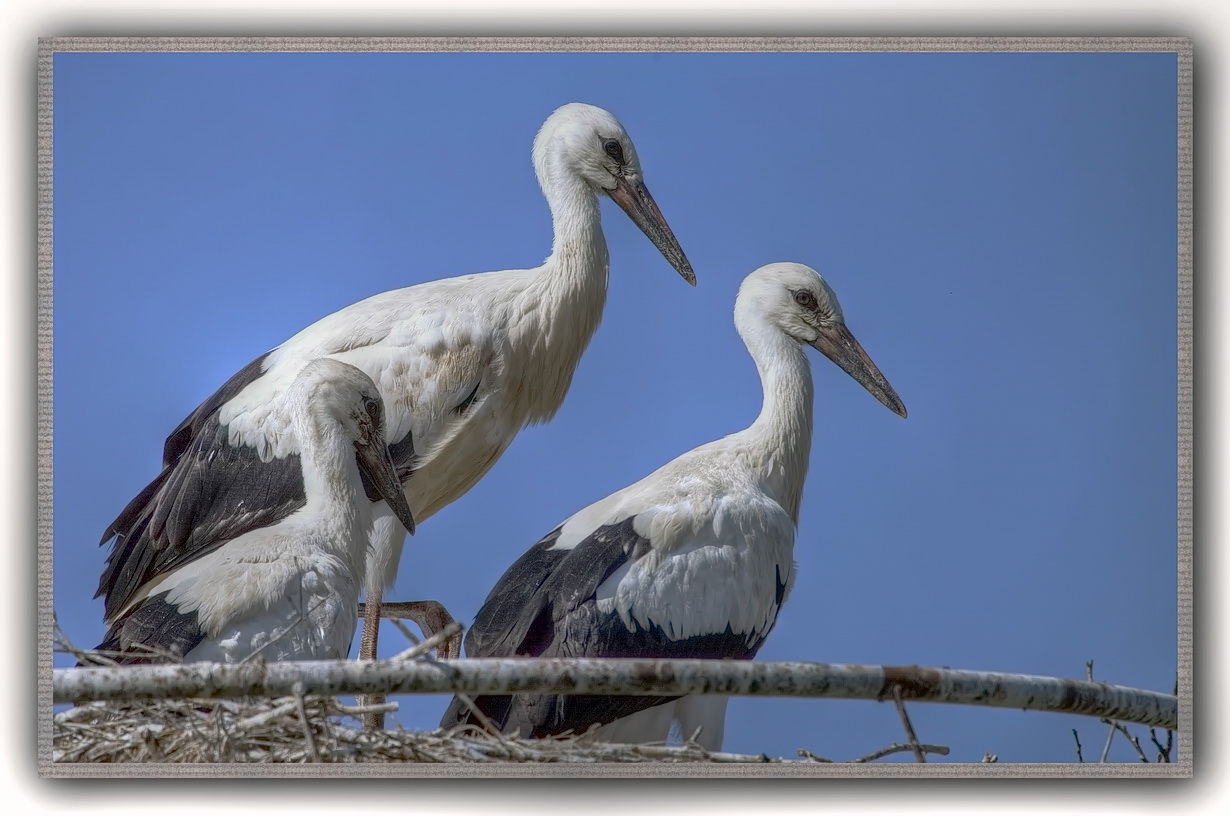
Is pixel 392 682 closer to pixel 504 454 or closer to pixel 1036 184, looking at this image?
pixel 504 454

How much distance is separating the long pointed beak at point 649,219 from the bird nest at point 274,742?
2.85 ft

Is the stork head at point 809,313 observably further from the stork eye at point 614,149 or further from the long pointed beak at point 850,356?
the stork eye at point 614,149

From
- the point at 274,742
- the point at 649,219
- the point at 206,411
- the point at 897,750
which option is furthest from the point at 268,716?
the point at 649,219

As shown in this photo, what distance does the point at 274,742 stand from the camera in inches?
92.2

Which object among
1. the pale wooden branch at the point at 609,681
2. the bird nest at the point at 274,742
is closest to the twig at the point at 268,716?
the bird nest at the point at 274,742

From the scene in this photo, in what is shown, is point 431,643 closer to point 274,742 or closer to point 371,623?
point 274,742

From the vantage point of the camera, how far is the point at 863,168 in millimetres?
2785

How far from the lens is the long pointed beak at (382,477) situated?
260 cm

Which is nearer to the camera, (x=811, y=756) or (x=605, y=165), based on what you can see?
(x=811, y=756)

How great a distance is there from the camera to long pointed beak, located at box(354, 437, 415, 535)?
8.54 feet

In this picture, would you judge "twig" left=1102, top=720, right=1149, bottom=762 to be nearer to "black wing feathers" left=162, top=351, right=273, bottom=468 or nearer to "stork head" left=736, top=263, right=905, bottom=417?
"stork head" left=736, top=263, right=905, bottom=417

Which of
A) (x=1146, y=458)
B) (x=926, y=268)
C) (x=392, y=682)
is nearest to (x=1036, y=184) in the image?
(x=926, y=268)

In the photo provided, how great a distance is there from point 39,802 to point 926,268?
65.9 inches

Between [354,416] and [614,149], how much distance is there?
689 millimetres
